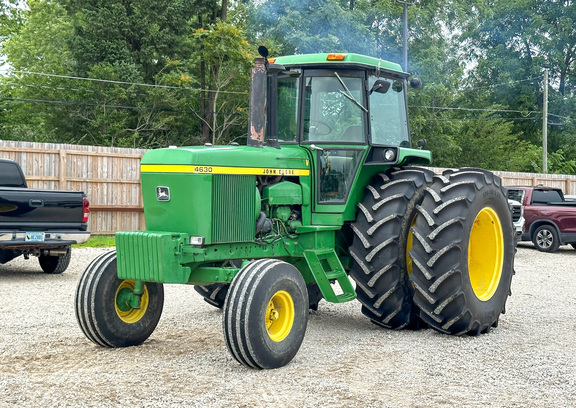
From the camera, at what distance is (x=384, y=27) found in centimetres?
3744

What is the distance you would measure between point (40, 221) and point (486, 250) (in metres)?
6.54

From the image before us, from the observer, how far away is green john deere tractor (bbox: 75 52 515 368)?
19.7ft

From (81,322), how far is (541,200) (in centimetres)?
1482

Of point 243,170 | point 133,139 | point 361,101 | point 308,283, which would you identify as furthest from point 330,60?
point 133,139

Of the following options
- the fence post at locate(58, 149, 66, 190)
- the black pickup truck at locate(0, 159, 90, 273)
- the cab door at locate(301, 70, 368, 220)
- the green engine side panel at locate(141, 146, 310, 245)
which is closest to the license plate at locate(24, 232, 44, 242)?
the black pickup truck at locate(0, 159, 90, 273)

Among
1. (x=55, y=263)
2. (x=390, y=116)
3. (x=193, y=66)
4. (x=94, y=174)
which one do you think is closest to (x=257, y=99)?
(x=390, y=116)

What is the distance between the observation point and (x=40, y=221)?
1105 cm

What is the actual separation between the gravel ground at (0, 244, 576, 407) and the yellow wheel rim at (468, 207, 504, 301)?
1.79ft

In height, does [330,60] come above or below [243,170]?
above

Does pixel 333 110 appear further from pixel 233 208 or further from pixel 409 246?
pixel 233 208

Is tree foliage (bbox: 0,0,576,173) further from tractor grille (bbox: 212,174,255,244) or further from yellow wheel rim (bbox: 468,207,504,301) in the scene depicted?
tractor grille (bbox: 212,174,255,244)

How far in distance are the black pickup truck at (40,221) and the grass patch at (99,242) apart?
4076 millimetres

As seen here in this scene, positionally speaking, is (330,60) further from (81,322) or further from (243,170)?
(81,322)

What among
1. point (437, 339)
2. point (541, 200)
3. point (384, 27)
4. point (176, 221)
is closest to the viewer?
point (176, 221)
